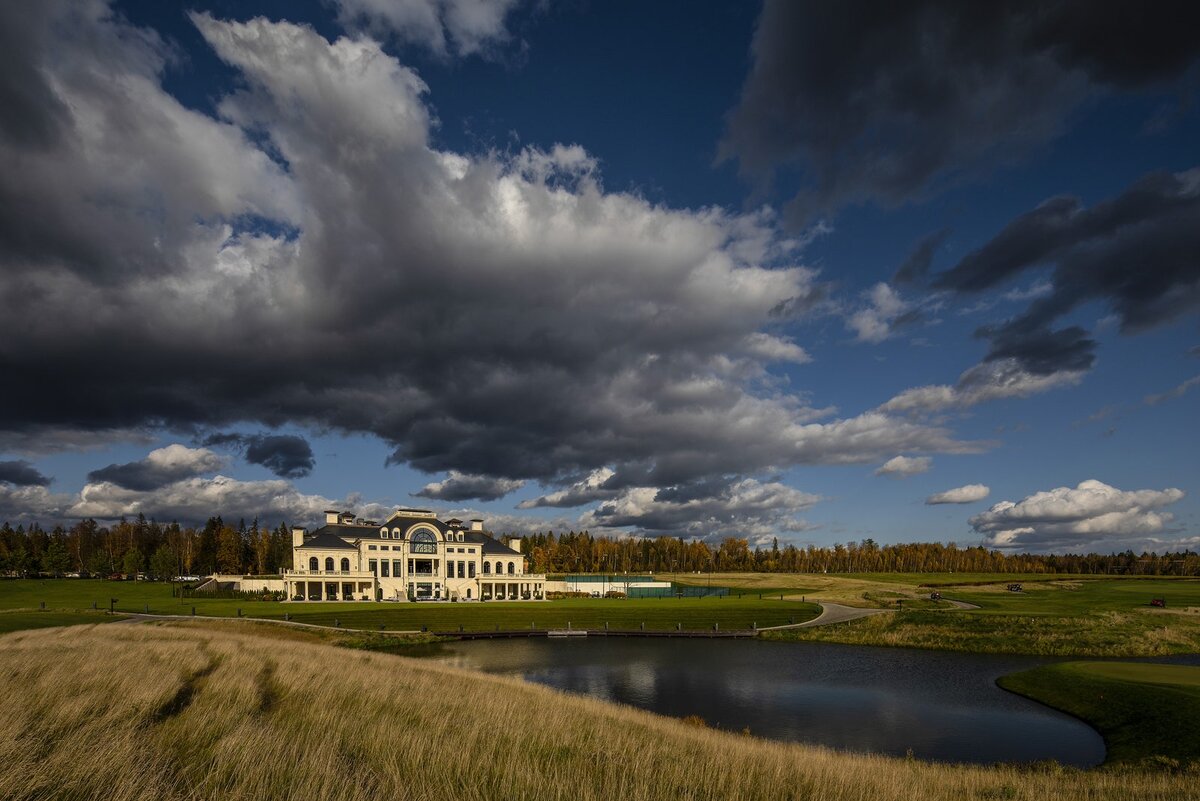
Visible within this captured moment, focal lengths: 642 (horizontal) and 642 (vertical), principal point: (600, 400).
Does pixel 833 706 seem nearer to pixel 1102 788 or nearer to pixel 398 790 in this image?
pixel 1102 788

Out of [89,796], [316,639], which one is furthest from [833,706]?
[316,639]

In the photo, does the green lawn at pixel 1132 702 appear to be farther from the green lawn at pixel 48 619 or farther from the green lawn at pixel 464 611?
the green lawn at pixel 48 619

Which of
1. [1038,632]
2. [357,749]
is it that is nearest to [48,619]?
[357,749]

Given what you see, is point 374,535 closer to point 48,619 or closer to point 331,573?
point 331,573

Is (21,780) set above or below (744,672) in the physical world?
above

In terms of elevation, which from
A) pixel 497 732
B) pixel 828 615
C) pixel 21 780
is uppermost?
pixel 21 780

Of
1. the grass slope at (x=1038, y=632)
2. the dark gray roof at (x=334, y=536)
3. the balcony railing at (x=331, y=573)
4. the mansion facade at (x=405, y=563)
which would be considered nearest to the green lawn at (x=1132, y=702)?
the grass slope at (x=1038, y=632)

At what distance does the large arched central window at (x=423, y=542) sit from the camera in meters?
108

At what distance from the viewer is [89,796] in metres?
8.32

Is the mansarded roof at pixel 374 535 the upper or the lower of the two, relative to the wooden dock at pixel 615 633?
upper

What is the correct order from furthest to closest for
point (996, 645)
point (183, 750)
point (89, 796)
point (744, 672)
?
point (996, 645) → point (744, 672) → point (183, 750) → point (89, 796)

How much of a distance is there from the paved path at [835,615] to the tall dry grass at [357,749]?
54.0 meters

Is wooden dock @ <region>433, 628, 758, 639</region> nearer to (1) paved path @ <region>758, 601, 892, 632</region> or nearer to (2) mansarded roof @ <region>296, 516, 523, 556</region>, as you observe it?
(1) paved path @ <region>758, 601, 892, 632</region>

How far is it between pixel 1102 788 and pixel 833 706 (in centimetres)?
2056
